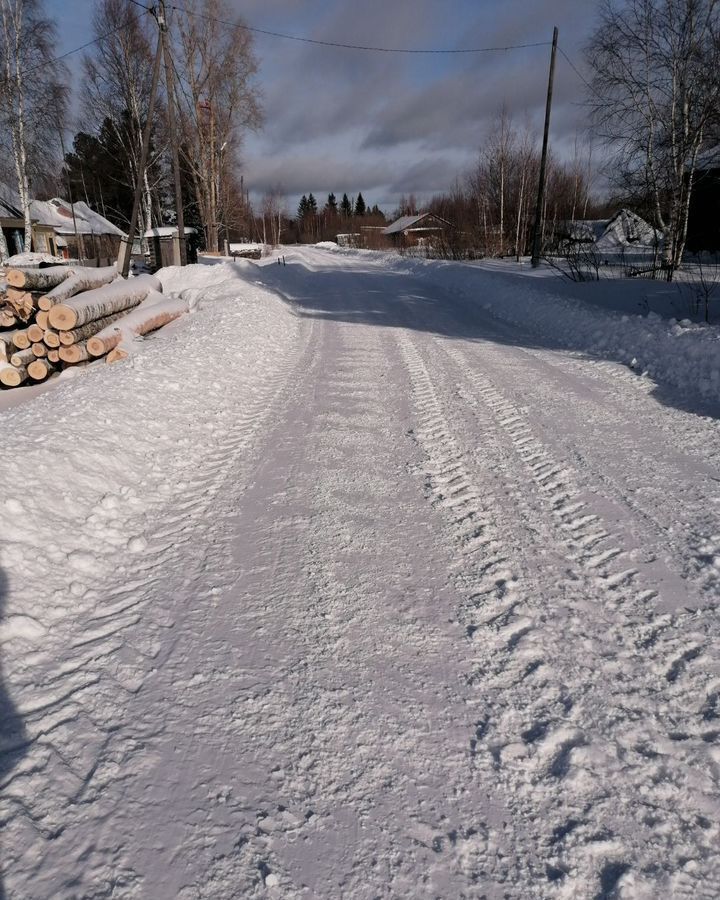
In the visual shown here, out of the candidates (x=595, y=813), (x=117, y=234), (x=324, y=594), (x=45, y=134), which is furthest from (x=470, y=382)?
(x=117, y=234)

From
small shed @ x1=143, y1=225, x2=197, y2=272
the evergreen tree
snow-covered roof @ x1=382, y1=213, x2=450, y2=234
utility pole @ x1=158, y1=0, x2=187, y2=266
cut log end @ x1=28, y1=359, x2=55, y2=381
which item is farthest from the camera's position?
the evergreen tree

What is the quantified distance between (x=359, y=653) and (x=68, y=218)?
47.4 meters

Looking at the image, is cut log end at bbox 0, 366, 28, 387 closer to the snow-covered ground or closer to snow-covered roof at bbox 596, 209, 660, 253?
the snow-covered ground

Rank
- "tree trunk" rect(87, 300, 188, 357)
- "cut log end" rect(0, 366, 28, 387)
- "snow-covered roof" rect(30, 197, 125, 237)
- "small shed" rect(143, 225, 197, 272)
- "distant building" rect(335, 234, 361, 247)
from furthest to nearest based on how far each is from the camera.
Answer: "distant building" rect(335, 234, 361, 247)
"snow-covered roof" rect(30, 197, 125, 237)
"small shed" rect(143, 225, 197, 272)
"tree trunk" rect(87, 300, 188, 357)
"cut log end" rect(0, 366, 28, 387)

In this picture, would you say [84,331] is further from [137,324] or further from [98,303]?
[137,324]

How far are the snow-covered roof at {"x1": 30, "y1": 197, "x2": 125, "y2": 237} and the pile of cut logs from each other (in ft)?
101

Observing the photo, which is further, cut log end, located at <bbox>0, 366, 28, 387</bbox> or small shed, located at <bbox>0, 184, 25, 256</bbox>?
small shed, located at <bbox>0, 184, 25, 256</bbox>

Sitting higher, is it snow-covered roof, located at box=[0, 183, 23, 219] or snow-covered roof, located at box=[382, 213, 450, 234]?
snow-covered roof, located at box=[382, 213, 450, 234]

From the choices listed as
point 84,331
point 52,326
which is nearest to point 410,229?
point 84,331

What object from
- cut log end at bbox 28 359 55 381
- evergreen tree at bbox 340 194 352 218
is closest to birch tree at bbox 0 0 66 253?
cut log end at bbox 28 359 55 381

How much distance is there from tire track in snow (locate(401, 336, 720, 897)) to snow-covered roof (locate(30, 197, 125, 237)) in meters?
41.0

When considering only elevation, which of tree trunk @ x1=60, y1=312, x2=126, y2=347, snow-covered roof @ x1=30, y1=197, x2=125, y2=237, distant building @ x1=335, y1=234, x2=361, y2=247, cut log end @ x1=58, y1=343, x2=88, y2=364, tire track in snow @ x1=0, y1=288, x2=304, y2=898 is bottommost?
tire track in snow @ x1=0, y1=288, x2=304, y2=898

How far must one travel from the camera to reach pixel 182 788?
1992mm

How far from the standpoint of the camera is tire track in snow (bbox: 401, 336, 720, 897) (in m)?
1.75
